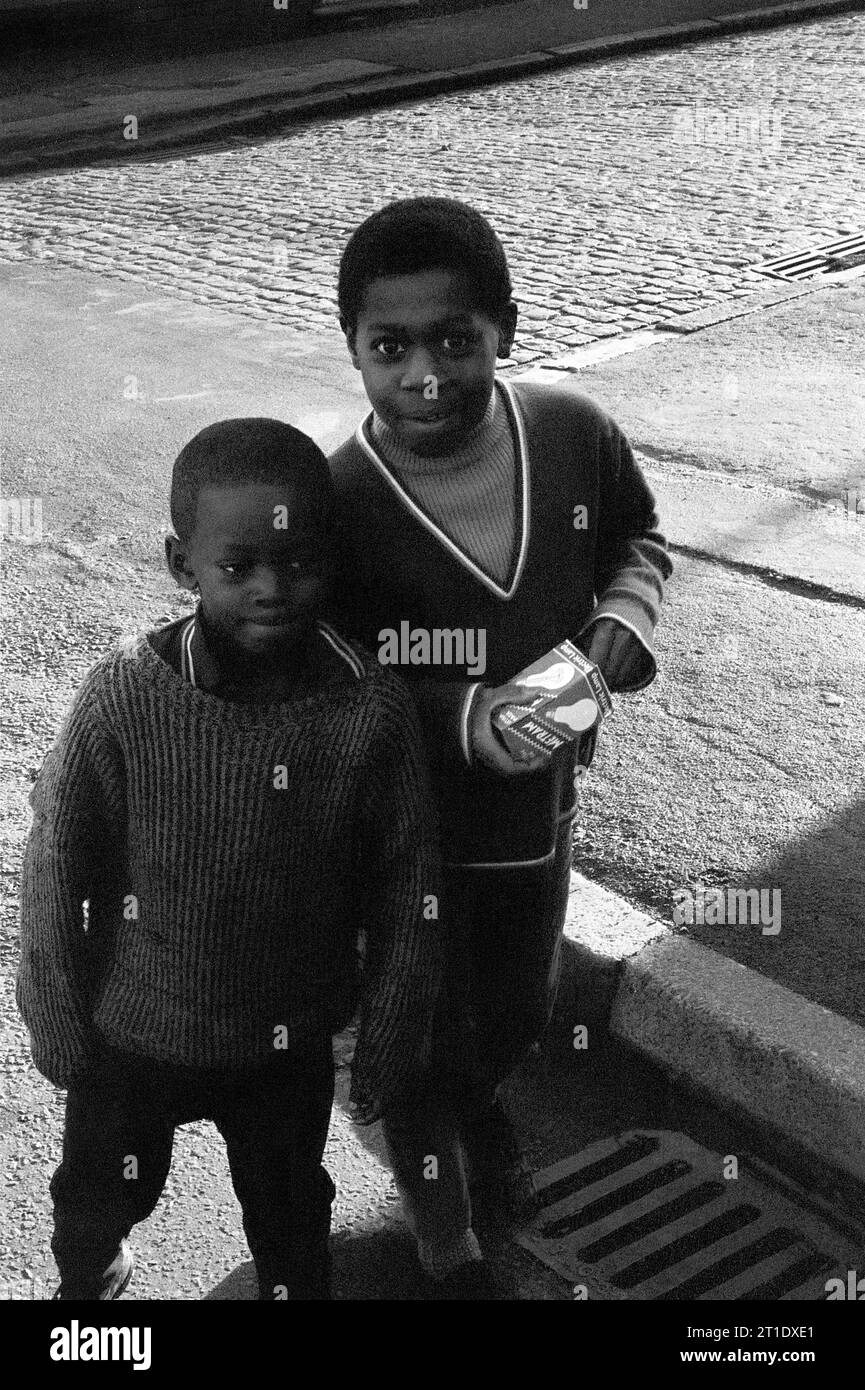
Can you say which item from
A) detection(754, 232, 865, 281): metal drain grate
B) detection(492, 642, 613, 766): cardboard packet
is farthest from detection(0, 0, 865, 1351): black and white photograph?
detection(754, 232, 865, 281): metal drain grate

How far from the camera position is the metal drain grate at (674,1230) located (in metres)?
2.82

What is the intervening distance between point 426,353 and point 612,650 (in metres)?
0.52

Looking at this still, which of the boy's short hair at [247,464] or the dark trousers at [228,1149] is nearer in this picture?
the boy's short hair at [247,464]

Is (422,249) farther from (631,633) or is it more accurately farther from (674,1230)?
(674,1230)

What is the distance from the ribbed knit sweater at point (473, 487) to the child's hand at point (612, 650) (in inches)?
6.4

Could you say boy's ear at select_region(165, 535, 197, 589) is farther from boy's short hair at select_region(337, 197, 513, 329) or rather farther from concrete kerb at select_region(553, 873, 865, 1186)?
concrete kerb at select_region(553, 873, 865, 1186)

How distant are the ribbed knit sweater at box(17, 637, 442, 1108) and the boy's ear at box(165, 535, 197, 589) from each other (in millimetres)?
112

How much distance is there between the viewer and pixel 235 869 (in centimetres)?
226

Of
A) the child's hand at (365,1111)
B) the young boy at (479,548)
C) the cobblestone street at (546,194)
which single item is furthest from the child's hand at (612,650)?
the cobblestone street at (546,194)

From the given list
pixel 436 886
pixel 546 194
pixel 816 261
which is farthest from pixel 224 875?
pixel 546 194

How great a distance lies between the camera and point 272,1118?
2.37 metres

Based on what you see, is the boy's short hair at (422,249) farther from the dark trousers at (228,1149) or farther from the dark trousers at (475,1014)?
the dark trousers at (228,1149)

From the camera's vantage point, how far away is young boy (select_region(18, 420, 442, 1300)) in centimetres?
221
